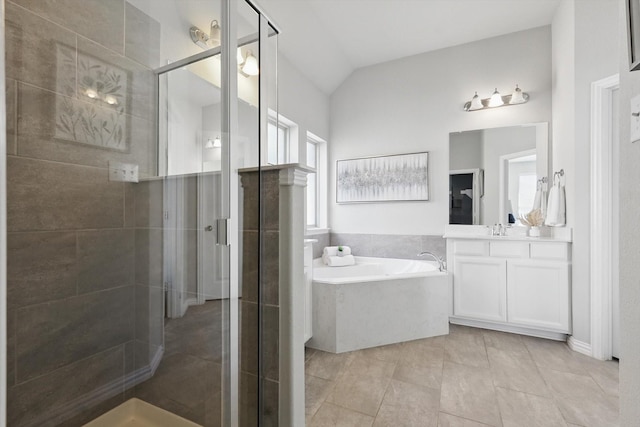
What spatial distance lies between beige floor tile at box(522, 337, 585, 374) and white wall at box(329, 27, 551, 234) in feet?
4.36

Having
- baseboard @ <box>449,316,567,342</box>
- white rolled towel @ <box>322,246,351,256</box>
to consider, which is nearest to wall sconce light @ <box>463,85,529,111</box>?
white rolled towel @ <box>322,246,351,256</box>

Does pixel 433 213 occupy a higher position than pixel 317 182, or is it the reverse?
pixel 317 182

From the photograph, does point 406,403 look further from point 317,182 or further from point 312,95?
point 312,95

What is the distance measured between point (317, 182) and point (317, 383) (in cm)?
251

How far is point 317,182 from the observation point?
12.8 feet

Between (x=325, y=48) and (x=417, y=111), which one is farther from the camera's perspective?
(x=417, y=111)

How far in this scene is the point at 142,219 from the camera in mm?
1201

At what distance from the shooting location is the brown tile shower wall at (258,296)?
1.23 m

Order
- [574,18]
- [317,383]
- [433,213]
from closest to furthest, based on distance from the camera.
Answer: [317,383] < [574,18] < [433,213]

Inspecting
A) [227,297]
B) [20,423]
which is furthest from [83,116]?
[20,423]

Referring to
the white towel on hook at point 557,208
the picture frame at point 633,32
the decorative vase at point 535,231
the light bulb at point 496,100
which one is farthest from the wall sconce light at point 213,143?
the light bulb at point 496,100

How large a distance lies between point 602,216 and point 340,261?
223 cm

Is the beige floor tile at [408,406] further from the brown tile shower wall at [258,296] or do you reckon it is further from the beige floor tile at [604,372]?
the beige floor tile at [604,372]

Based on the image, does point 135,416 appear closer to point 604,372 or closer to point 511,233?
point 604,372
